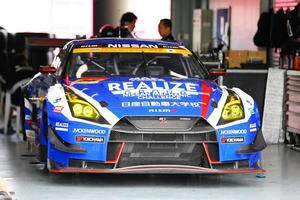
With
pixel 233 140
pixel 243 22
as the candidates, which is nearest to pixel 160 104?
pixel 233 140

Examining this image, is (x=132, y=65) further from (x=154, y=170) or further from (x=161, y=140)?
(x=154, y=170)

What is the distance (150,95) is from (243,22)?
9276mm

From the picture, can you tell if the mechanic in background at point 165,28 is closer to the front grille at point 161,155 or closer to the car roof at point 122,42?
the car roof at point 122,42

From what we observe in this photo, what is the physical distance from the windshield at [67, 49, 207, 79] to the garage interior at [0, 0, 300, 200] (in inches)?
43.1

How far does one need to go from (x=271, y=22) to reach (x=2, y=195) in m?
7.30

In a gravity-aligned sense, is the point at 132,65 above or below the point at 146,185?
above

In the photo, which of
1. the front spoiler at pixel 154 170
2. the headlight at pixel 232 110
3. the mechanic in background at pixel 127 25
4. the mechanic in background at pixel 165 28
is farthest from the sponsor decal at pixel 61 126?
the mechanic in background at pixel 127 25

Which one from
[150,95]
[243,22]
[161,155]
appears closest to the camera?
[161,155]

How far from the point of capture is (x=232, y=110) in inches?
326

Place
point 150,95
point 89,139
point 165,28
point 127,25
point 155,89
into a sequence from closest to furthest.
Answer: point 89,139
point 150,95
point 155,89
point 165,28
point 127,25

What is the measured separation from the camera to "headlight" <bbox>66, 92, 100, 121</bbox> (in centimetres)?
798

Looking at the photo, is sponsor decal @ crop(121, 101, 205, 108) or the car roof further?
the car roof

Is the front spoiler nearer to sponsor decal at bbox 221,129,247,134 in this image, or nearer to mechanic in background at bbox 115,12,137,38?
sponsor decal at bbox 221,129,247,134

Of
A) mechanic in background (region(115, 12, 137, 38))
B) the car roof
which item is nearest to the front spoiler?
the car roof
